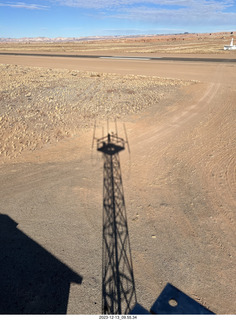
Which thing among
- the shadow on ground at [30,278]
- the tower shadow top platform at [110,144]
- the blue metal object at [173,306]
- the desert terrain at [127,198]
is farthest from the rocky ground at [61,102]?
the blue metal object at [173,306]

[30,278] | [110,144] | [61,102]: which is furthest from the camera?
[61,102]

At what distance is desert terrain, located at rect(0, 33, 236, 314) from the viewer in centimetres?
795

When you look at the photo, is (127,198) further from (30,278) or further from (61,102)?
(61,102)

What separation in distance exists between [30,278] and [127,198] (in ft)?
19.9

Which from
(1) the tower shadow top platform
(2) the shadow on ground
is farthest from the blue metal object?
(1) the tower shadow top platform

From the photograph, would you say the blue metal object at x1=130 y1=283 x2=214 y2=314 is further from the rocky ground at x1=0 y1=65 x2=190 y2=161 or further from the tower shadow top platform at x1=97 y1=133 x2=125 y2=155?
the rocky ground at x1=0 y1=65 x2=190 y2=161

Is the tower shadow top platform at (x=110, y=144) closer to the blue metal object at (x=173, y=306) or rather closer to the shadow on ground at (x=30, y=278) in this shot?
the shadow on ground at (x=30, y=278)

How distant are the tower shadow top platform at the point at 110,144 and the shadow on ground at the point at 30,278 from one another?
30.4ft

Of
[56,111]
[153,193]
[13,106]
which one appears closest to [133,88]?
[56,111]

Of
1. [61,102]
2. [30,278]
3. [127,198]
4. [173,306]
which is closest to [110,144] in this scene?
[127,198]

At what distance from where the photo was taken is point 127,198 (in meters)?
12.1

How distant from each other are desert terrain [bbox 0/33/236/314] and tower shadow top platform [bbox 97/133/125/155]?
82cm

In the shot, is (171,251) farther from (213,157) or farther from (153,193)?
(213,157)

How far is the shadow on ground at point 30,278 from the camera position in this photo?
287 inches
